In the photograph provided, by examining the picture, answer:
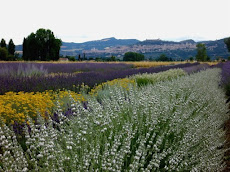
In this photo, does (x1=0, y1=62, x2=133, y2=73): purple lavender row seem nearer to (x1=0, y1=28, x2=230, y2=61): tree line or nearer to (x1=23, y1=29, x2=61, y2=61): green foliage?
(x1=0, y1=28, x2=230, y2=61): tree line

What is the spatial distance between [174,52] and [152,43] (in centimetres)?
6266

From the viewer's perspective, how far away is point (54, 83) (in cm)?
647

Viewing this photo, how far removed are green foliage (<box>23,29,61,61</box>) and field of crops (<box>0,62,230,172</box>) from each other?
126ft

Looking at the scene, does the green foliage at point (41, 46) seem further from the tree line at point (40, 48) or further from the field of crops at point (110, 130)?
the field of crops at point (110, 130)

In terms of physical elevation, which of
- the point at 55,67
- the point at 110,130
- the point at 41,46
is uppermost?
the point at 41,46

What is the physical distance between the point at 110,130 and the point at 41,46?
45.8m

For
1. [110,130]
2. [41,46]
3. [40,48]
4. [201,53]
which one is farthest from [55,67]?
[201,53]

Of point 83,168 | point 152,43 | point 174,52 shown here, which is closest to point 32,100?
point 83,168

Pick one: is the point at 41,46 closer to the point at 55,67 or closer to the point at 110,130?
the point at 55,67

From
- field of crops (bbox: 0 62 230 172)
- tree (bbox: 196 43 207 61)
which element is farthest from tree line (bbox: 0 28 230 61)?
field of crops (bbox: 0 62 230 172)

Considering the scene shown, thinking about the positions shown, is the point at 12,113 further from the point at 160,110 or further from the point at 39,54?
the point at 39,54

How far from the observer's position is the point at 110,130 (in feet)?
8.80

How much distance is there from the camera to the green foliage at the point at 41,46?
42597mm

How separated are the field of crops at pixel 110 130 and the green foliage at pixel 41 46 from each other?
38491mm
